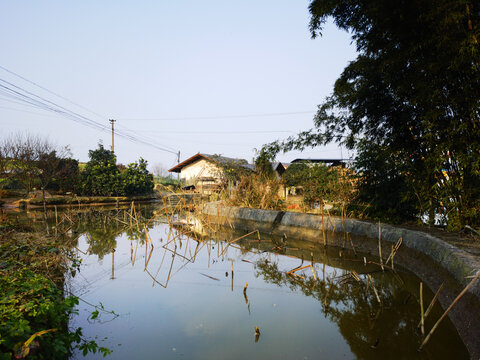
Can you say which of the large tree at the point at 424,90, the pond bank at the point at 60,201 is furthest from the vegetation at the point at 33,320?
the pond bank at the point at 60,201

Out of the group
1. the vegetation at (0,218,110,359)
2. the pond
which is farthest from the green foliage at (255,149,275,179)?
the vegetation at (0,218,110,359)

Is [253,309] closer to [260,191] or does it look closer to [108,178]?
[260,191]

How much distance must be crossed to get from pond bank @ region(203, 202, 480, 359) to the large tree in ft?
3.79

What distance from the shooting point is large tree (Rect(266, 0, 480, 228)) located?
5.77 metres

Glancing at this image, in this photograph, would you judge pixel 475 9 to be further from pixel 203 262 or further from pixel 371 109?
pixel 203 262

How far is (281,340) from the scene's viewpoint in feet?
13.0

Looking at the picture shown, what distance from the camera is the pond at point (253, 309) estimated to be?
375 cm

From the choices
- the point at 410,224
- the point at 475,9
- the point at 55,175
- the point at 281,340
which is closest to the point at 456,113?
the point at 475,9

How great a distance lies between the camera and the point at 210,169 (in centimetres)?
2364

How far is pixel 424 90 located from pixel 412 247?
3152 mm

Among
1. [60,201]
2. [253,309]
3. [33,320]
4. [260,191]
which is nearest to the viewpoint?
[33,320]

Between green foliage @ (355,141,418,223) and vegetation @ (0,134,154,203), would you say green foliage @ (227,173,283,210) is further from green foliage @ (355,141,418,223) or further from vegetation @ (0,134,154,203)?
vegetation @ (0,134,154,203)

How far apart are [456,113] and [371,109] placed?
245 centimetres

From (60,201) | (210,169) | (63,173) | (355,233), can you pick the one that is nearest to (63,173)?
(63,173)
